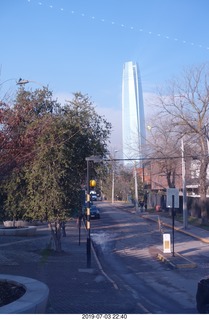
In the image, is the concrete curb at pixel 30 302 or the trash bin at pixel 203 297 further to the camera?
the trash bin at pixel 203 297

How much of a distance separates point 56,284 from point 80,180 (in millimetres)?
8607

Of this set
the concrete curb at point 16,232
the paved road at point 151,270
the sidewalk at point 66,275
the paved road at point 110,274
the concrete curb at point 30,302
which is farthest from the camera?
the concrete curb at point 16,232

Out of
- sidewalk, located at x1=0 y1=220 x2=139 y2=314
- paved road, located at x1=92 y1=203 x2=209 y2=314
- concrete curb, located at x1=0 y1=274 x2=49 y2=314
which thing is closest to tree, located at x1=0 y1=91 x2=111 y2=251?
sidewalk, located at x1=0 y1=220 x2=139 y2=314

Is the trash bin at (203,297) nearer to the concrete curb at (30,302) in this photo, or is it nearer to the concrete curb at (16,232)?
the concrete curb at (30,302)

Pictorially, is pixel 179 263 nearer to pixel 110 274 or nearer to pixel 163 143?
pixel 110 274

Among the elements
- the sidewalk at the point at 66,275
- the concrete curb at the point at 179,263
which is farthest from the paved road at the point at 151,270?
the sidewalk at the point at 66,275

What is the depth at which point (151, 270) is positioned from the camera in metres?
18.7

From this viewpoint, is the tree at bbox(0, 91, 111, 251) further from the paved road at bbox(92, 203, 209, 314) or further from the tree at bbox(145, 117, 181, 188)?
the tree at bbox(145, 117, 181, 188)

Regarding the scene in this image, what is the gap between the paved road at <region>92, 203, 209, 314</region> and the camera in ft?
38.8

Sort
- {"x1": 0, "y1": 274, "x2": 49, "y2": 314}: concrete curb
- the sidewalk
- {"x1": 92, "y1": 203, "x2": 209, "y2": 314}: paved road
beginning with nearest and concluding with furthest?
{"x1": 0, "y1": 274, "x2": 49, "y2": 314}: concrete curb < the sidewalk < {"x1": 92, "y1": 203, "x2": 209, "y2": 314}: paved road

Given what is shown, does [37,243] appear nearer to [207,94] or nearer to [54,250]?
[54,250]

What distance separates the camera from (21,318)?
7.84m

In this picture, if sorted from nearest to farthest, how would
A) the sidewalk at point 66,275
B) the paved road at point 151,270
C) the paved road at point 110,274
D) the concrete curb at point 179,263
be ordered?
the sidewalk at point 66,275
the paved road at point 110,274
the paved road at point 151,270
the concrete curb at point 179,263

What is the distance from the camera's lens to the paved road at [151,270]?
11.8m
